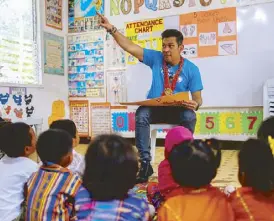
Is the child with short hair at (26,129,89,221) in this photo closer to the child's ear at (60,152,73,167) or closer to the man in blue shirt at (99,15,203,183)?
the child's ear at (60,152,73,167)

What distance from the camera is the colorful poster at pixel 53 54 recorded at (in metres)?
4.53

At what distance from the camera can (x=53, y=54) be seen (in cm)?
466

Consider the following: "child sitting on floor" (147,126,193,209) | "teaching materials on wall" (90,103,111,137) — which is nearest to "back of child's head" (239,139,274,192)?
"child sitting on floor" (147,126,193,209)

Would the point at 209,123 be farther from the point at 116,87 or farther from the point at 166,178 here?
the point at 166,178

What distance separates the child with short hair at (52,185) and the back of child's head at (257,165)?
53 centimetres

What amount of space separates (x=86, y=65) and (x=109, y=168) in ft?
13.0

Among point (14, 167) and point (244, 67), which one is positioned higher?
point (244, 67)

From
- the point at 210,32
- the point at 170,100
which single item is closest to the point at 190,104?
the point at 170,100

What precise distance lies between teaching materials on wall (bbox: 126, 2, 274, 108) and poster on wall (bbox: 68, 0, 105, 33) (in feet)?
4.95

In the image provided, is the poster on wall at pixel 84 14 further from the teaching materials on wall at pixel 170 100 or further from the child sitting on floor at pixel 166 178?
the child sitting on floor at pixel 166 178

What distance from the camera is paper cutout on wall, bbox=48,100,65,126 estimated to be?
4676 mm

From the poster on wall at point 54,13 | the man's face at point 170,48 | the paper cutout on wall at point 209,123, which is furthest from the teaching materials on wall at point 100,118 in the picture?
the man's face at point 170,48

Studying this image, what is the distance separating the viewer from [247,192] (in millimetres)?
987

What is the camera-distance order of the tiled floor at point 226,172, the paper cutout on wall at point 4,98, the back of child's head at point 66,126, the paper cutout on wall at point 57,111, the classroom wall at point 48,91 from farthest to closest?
1. the paper cutout on wall at point 57,111
2. the classroom wall at point 48,91
3. the paper cutout on wall at point 4,98
4. the tiled floor at point 226,172
5. the back of child's head at point 66,126
